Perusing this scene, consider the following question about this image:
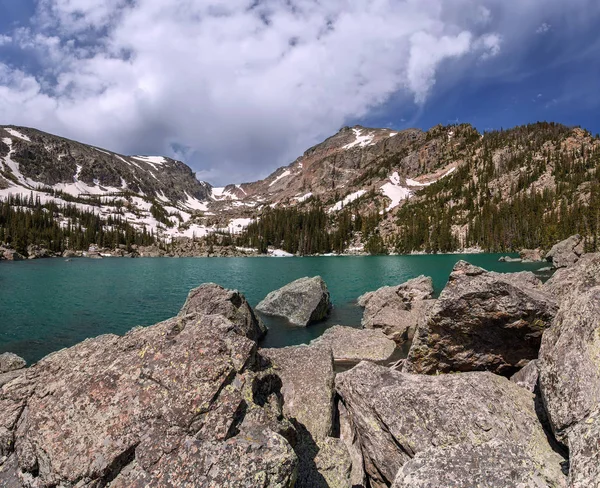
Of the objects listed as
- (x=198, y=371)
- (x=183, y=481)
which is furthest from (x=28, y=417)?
(x=183, y=481)

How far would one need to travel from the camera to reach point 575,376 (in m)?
5.06

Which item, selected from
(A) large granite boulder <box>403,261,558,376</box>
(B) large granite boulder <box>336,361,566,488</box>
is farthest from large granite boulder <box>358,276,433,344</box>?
(B) large granite boulder <box>336,361,566,488</box>

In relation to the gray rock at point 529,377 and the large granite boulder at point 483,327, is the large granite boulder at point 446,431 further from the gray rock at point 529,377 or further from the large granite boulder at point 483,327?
the large granite boulder at point 483,327

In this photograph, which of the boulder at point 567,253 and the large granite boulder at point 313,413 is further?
the boulder at point 567,253

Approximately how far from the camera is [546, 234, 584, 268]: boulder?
61.6 meters

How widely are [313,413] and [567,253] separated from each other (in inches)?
3082

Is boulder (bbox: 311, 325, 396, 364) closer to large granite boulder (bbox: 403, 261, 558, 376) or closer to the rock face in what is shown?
the rock face

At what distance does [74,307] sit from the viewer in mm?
34719

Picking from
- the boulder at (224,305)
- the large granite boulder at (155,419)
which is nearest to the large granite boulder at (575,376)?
the large granite boulder at (155,419)

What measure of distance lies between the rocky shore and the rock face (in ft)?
62.3

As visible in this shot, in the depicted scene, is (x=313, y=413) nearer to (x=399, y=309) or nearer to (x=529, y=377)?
(x=529, y=377)

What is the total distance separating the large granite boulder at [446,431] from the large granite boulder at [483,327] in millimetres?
2650

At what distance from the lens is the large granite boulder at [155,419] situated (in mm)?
4027

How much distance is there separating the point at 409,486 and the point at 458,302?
22.2ft
